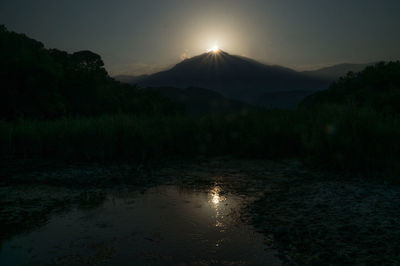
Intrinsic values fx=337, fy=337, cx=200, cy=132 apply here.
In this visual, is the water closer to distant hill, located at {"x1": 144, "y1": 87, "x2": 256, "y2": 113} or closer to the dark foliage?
the dark foliage

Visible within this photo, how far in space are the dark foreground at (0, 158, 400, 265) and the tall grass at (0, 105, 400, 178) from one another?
1.35 m

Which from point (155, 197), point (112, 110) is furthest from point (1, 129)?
point (112, 110)

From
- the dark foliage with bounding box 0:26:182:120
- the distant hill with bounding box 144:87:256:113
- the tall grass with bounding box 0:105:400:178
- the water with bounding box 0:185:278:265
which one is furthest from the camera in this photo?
the distant hill with bounding box 144:87:256:113

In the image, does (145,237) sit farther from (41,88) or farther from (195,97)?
(195,97)

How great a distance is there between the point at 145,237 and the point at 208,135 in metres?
6.45

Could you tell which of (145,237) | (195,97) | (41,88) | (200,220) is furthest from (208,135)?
(195,97)

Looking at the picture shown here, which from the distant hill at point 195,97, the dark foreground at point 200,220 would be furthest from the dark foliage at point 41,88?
the distant hill at point 195,97

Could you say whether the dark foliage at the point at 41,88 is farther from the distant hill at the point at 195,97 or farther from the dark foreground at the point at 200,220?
the distant hill at the point at 195,97

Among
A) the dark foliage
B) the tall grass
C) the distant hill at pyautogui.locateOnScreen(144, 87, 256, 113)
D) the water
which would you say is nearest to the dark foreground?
the water

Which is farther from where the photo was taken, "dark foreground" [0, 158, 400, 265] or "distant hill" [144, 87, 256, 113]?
"distant hill" [144, 87, 256, 113]

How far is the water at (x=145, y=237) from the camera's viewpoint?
10.5 feet

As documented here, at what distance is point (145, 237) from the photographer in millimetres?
3752

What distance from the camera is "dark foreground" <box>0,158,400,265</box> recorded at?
3230mm

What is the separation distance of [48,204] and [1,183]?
2106 millimetres
